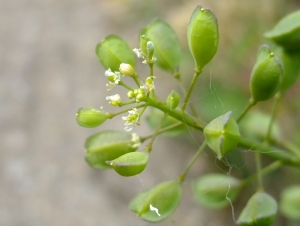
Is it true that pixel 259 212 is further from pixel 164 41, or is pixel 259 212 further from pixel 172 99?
pixel 164 41

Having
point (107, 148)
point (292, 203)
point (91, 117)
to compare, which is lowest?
point (292, 203)

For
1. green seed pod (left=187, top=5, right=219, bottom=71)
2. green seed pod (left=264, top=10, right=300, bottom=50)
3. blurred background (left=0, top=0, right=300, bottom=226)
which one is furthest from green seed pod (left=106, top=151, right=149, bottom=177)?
blurred background (left=0, top=0, right=300, bottom=226)

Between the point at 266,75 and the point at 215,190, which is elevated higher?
the point at 266,75

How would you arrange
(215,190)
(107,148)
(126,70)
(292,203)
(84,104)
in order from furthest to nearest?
(84,104), (292,203), (215,190), (107,148), (126,70)

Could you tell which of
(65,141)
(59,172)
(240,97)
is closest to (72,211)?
(59,172)

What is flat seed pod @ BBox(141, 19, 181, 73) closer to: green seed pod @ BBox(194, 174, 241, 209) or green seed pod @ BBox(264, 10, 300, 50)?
green seed pod @ BBox(264, 10, 300, 50)

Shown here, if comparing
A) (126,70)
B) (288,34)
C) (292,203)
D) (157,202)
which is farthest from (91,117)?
(292,203)
